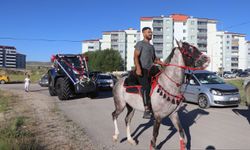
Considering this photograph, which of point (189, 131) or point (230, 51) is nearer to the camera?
point (189, 131)

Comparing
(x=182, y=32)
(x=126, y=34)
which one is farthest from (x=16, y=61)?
(x=182, y=32)

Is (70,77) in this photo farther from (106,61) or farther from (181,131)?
(106,61)

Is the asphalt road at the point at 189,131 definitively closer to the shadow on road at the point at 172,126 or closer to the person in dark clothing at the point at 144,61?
the shadow on road at the point at 172,126

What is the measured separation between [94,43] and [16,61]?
39.7 meters

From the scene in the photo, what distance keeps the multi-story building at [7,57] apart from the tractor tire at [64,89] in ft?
418

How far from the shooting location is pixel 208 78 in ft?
56.8

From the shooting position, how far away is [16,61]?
6093 inches

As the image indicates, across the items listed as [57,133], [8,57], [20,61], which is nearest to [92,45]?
[8,57]

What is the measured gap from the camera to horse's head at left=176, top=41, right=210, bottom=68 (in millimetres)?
6574

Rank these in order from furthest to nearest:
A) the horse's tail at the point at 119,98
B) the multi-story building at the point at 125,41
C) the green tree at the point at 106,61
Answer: the multi-story building at the point at 125,41 → the green tree at the point at 106,61 → the horse's tail at the point at 119,98

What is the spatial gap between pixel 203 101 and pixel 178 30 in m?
105

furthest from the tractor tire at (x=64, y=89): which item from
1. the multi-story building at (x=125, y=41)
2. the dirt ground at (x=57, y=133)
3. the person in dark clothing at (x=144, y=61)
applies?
the multi-story building at (x=125, y=41)

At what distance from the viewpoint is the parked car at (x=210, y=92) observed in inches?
609

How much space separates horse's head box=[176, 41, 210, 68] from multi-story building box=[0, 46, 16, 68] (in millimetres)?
142765
